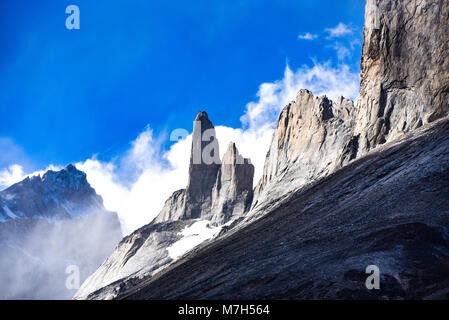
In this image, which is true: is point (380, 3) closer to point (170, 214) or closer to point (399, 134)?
point (399, 134)

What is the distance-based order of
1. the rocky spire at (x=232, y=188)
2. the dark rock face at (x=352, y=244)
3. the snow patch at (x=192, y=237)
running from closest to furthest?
the dark rock face at (x=352, y=244) < the snow patch at (x=192, y=237) < the rocky spire at (x=232, y=188)

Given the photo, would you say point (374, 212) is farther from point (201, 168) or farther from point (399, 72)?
point (201, 168)

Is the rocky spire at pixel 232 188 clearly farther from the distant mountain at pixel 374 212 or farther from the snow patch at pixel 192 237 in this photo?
the distant mountain at pixel 374 212

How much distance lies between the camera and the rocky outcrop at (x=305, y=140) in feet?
182

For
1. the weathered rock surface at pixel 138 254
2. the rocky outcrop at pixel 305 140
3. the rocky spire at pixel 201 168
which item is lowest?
the weathered rock surface at pixel 138 254

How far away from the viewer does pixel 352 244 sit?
1723 cm

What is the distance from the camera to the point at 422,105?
110 ft

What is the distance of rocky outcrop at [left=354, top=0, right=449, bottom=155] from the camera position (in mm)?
33625

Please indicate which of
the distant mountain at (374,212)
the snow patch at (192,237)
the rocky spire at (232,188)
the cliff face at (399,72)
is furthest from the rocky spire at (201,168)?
the cliff face at (399,72)

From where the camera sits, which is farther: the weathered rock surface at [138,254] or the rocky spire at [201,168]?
the rocky spire at [201,168]

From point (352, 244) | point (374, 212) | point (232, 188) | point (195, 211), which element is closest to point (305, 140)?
point (232, 188)

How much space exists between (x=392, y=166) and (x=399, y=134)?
9.56 metres

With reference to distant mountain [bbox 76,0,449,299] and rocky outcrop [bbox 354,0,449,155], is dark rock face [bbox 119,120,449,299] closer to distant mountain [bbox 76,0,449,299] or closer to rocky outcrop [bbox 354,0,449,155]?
distant mountain [bbox 76,0,449,299]

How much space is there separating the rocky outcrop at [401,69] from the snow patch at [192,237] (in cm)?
4096
